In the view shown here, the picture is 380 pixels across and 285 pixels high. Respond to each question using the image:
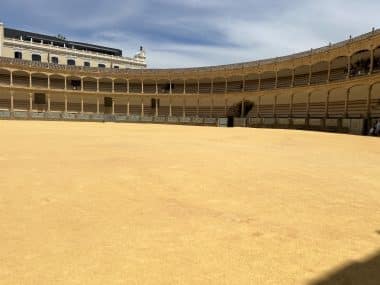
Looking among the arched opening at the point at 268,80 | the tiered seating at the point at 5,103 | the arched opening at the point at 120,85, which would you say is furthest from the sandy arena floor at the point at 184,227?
the arched opening at the point at 120,85

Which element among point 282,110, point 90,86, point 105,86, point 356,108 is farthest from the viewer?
point 105,86

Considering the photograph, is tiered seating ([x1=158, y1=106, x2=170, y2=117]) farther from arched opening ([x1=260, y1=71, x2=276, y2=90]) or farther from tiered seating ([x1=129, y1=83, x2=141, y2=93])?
arched opening ([x1=260, y1=71, x2=276, y2=90])

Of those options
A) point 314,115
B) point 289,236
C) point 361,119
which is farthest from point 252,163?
point 314,115

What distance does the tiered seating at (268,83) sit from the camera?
4270 centimetres

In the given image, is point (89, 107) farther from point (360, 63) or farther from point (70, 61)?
point (360, 63)

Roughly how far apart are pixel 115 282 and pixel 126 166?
545cm

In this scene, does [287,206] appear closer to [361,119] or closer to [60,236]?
[60,236]

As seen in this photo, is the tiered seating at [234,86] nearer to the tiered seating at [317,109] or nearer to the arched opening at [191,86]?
the arched opening at [191,86]

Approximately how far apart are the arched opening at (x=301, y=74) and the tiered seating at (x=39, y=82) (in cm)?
3603

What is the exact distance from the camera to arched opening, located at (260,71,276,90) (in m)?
42.9

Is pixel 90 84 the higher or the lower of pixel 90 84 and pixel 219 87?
the higher

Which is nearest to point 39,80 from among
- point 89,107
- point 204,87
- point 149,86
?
point 89,107

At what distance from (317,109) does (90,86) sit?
34.3m

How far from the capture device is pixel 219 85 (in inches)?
1929
